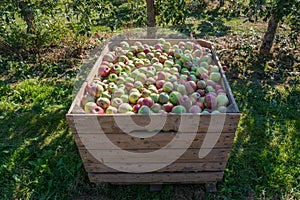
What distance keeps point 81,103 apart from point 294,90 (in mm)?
2983

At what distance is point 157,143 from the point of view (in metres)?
2.02

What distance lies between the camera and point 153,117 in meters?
1.85

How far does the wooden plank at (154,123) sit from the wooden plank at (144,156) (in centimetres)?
22

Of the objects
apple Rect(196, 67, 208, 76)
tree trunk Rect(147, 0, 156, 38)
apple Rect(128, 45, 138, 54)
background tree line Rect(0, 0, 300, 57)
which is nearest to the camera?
apple Rect(196, 67, 208, 76)

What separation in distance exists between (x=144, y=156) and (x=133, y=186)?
1.64 feet

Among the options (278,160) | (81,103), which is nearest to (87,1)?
(81,103)

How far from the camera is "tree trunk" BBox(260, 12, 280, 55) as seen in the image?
4.21 meters

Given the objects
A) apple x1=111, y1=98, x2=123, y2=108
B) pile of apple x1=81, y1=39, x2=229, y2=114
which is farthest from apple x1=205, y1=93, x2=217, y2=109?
apple x1=111, y1=98, x2=123, y2=108

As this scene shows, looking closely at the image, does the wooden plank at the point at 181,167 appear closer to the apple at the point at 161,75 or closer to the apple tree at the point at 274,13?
the apple at the point at 161,75

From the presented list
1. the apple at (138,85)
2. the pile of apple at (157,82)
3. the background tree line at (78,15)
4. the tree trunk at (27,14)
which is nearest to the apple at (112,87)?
the pile of apple at (157,82)

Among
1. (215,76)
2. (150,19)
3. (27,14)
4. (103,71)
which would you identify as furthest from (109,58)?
(27,14)

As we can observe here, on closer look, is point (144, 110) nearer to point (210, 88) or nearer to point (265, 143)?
point (210, 88)

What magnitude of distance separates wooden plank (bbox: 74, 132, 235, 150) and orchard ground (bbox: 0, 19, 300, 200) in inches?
22.7

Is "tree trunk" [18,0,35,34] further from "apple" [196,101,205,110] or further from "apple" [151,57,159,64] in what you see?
"apple" [196,101,205,110]
